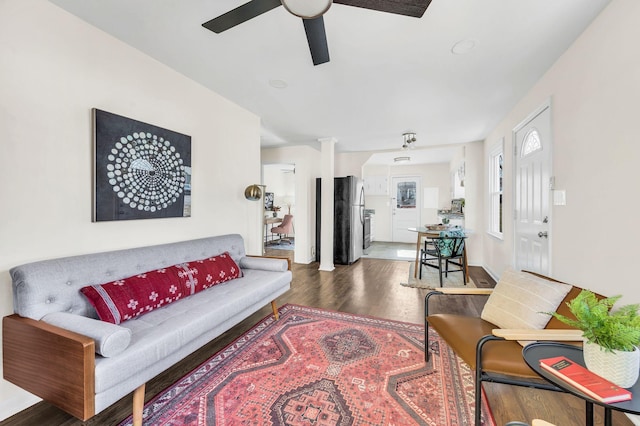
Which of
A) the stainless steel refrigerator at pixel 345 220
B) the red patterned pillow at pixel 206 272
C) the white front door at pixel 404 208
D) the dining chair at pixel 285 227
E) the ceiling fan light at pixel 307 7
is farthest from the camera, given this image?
the white front door at pixel 404 208

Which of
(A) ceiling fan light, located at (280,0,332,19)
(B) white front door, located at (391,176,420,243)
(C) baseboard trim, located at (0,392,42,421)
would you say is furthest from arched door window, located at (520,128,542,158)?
(B) white front door, located at (391,176,420,243)

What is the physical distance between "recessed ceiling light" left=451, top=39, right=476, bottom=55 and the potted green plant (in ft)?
6.24

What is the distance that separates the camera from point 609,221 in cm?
161

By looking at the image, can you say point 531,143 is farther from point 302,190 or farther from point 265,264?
point 302,190

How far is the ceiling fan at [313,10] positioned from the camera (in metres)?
1.18

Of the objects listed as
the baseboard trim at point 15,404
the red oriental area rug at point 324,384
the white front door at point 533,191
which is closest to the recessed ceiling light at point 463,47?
the white front door at point 533,191

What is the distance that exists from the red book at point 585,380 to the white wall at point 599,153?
84 centimetres

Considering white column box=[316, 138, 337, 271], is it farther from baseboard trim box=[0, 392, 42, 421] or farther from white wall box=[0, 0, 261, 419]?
baseboard trim box=[0, 392, 42, 421]

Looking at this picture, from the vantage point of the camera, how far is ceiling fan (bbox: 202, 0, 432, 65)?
118 cm

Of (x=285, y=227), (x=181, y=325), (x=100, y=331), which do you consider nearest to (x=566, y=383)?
(x=181, y=325)

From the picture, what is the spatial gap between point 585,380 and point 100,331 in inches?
78.9

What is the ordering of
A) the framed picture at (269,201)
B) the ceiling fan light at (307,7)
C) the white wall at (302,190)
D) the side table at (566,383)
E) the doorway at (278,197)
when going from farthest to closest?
the framed picture at (269,201)
the doorway at (278,197)
the white wall at (302,190)
the ceiling fan light at (307,7)
the side table at (566,383)

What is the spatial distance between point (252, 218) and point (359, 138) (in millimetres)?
2472

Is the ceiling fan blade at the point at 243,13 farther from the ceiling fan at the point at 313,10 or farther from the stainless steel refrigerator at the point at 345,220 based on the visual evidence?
the stainless steel refrigerator at the point at 345,220
